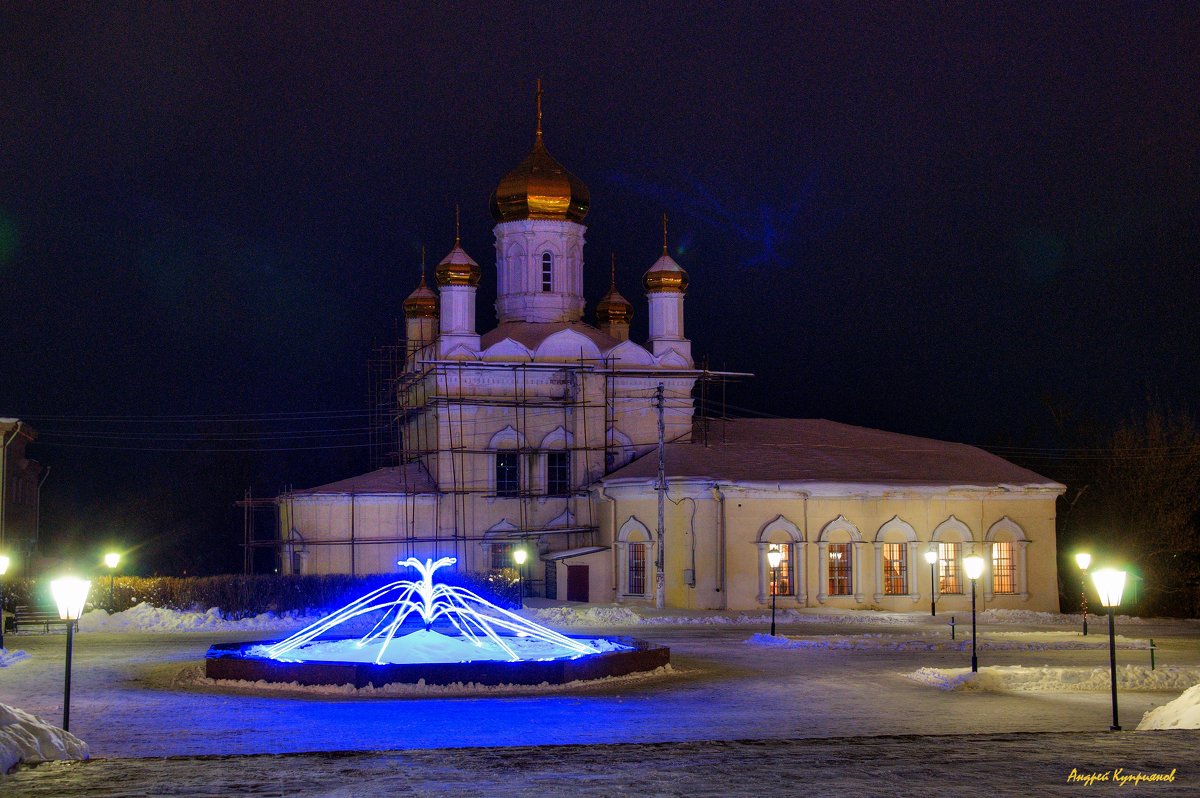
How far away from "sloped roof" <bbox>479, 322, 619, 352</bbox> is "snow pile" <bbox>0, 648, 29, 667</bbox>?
799 inches

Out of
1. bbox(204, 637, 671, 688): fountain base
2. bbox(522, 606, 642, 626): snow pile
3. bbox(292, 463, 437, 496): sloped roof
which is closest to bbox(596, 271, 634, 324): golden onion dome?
bbox(292, 463, 437, 496): sloped roof

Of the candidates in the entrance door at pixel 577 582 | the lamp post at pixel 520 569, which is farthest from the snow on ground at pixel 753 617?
the entrance door at pixel 577 582

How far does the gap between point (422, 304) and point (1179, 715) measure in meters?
35.8

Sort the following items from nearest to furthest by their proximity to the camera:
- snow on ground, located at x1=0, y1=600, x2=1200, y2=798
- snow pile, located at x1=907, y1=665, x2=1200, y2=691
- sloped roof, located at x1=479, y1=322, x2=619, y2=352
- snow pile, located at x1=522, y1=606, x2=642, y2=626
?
snow on ground, located at x1=0, y1=600, x2=1200, y2=798 → snow pile, located at x1=907, y1=665, x2=1200, y2=691 → snow pile, located at x1=522, y1=606, x2=642, y2=626 → sloped roof, located at x1=479, y1=322, x2=619, y2=352

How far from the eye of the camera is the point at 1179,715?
14.3m

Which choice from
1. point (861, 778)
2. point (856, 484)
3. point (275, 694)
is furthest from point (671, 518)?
point (861, 778)

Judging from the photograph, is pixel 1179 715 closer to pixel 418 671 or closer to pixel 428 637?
pixel 418 671

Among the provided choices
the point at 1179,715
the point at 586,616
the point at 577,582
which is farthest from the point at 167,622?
the point at 1179,715

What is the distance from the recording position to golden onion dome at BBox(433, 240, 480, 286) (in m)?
42.0

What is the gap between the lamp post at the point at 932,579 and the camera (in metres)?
36.1

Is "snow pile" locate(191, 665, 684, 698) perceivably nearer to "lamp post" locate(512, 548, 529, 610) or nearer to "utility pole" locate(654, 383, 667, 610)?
"lamp post" locate(512, 548, 529, 610)

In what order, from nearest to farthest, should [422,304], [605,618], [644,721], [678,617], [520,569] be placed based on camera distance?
1. [644,721]
2. [605,618]
3. [678,617]
4. [520,569]
5. [422,304]

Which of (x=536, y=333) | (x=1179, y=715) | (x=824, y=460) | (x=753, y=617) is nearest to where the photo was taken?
(x=1179, y=715)

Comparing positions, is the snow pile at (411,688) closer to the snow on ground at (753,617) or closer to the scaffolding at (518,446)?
the snow on ground at (753,617)
